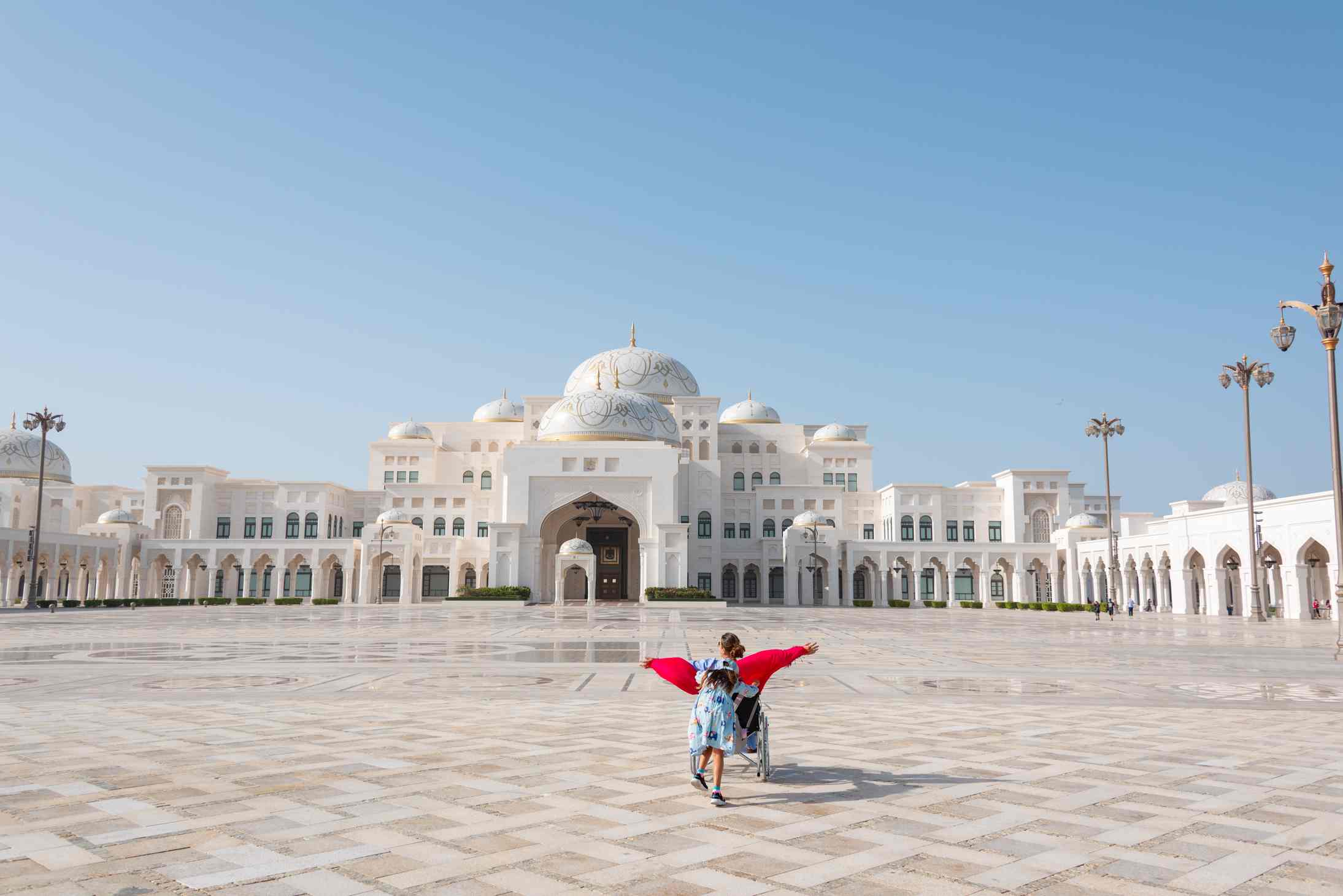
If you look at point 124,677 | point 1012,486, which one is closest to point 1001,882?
point 124,677

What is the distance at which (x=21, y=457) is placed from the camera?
63219 millimetres

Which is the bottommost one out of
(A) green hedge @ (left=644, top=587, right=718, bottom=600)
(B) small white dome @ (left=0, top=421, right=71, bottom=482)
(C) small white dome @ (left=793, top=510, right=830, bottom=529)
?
(A) green hedge @ (left=644, top=587, right=718, bottom=600)

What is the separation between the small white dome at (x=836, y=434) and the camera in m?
67.4

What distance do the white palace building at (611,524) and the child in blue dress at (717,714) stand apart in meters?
39.3

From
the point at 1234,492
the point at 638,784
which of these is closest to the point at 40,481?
the point at 638,784

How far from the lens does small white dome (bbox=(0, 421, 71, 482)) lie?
62906 millimetres

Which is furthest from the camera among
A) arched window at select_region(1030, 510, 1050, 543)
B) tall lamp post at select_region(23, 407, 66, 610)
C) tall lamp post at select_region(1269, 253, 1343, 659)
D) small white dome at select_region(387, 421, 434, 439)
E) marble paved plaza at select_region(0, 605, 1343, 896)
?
small white dome at select_region(387, 421, 434, 439)

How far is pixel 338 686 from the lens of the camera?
1143cm

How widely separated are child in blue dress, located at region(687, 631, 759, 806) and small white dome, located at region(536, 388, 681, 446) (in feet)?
155

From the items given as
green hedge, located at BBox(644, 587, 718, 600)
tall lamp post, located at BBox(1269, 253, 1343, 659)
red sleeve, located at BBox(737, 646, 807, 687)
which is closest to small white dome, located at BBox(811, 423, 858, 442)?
green hedge, located at BBox(644, 587, 718, 600)

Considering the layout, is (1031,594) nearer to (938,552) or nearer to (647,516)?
(938,552)

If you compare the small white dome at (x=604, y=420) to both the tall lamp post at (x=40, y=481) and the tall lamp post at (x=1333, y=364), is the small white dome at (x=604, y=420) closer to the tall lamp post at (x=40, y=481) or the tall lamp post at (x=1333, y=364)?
the tall lamp post at (x=40, y=481)

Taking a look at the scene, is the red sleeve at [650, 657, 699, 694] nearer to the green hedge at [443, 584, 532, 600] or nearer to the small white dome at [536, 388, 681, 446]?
the green hedge at [443, 584, 532, 600]

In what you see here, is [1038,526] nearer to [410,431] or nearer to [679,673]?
[410,431]
